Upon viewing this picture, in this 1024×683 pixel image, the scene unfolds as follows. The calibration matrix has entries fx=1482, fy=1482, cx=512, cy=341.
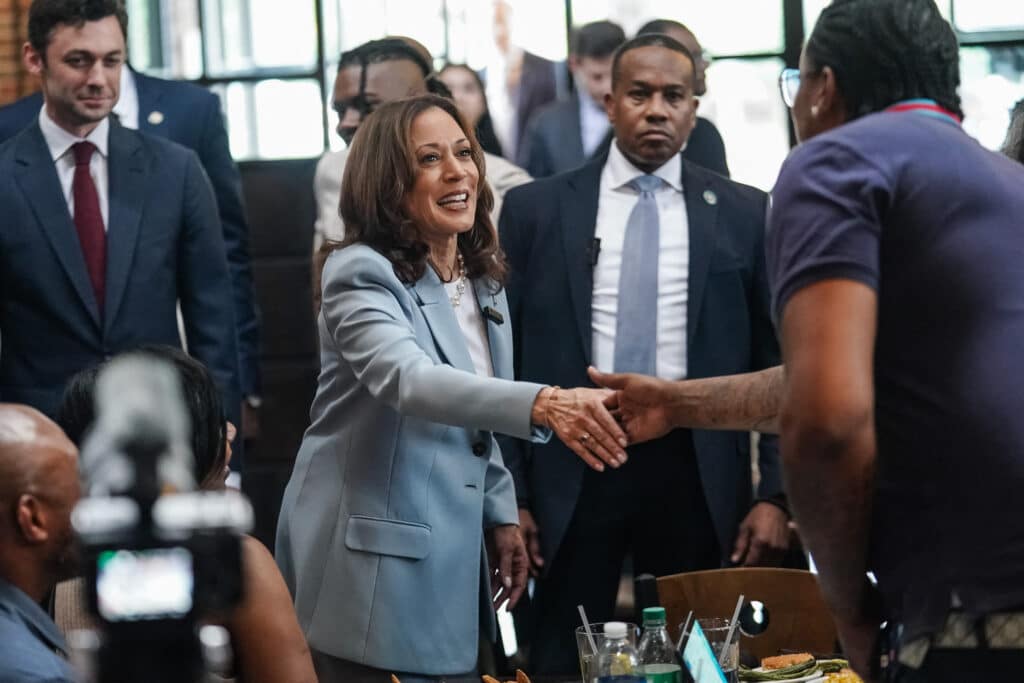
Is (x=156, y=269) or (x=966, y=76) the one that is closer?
(x=156, y=269)

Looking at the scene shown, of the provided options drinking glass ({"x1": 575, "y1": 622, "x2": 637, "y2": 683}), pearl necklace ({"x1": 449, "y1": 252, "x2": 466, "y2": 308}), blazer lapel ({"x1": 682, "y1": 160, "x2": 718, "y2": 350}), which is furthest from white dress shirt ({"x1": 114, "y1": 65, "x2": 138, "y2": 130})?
drinking glass ({"x1": 575, "y1": 622, "x2": 637, "y2": 683})

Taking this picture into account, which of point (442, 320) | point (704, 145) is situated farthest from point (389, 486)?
point (704, 145)

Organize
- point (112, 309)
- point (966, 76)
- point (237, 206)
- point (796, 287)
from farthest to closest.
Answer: point (966, 76), point (237, 206), point (112, 309), point (796, 287)

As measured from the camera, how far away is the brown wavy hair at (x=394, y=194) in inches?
112

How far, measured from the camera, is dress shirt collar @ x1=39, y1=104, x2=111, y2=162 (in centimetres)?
376

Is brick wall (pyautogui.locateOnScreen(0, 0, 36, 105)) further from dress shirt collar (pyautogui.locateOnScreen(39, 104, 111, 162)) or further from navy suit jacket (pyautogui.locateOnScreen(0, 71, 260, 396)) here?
dress shirt collar (pyautogui.locateOnScreen(39, 104, 111, 162))

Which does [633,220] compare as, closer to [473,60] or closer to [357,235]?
[357,235]

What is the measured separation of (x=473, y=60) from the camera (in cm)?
580

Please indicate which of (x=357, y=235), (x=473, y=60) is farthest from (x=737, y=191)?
(x=473, y=60)

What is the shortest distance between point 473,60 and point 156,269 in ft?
7.78

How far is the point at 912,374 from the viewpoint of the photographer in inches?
62.6

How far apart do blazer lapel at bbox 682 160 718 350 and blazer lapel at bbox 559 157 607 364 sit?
0.24 m

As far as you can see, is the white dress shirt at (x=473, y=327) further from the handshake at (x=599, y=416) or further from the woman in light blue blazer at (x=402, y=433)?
the handshake at (x=599, y=416)

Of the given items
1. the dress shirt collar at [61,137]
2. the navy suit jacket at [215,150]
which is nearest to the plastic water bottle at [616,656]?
the dress shirt collar at [61,137]
